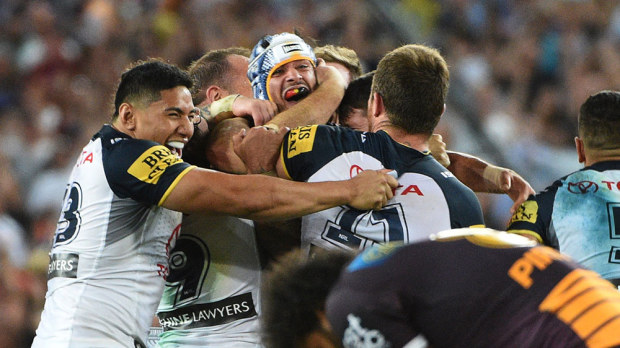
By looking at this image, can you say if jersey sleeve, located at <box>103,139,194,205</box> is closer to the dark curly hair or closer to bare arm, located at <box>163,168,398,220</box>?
bare arm, located at <box>163,168,398,220</box>

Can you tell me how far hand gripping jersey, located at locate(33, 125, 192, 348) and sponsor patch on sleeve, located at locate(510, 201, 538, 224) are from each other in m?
1.67

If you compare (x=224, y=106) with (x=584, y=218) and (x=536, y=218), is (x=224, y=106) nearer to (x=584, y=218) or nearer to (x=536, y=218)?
(x=536, y=218)

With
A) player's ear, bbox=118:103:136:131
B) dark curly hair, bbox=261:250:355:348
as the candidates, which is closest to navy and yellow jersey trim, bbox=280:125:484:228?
player's ear, bbox=118:103:136:131

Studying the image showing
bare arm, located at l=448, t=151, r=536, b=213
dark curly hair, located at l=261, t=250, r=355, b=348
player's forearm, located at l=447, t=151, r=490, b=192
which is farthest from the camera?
player's forearm, located at l=447, t=151, r=490, b=192

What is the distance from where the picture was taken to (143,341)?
376 cm

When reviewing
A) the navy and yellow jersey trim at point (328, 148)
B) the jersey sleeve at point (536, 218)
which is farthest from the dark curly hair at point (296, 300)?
the jersey sleeve at point (536, 218)

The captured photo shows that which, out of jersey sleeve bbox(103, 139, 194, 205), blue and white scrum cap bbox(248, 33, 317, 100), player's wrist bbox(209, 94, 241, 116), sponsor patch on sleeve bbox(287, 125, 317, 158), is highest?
blue and white scrum cap bbox(248, 33, 317, 100)

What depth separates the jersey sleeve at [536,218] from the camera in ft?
13.2

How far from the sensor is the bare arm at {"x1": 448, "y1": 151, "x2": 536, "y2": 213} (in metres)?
4.38

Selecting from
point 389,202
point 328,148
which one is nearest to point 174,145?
point 328,148

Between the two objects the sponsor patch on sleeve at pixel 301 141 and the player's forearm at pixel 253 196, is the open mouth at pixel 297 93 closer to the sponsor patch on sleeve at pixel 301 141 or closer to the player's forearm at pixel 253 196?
the sponsor patch on sleeve at pixel 301 141

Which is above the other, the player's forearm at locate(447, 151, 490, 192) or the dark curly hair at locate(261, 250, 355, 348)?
the player's forearm at locate(447, 151, 490, 192)

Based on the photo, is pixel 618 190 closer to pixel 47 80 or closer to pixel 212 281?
pixel 212 281

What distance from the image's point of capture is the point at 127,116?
372cm
